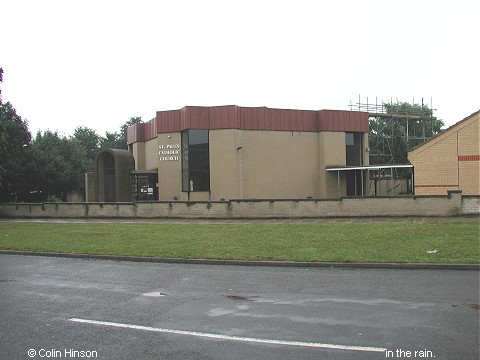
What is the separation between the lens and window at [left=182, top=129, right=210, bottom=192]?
32.7 metres

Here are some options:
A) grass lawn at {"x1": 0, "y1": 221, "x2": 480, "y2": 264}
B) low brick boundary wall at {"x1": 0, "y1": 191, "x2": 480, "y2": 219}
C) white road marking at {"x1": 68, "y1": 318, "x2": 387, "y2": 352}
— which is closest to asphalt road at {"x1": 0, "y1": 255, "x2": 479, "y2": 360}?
white road marking at {"x1": 68, "y1": 318, "x2": 387, "y2": 352}

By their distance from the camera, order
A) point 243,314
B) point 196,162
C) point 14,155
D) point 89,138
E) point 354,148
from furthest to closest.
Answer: point 89,138 → point 14,155 → point 354,148 → point 196,162 → point 243,314

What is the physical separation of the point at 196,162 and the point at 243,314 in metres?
26.3

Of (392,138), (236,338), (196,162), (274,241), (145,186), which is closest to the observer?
(236,338)

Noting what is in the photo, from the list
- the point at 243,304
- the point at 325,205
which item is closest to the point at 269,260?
the point at 243,304

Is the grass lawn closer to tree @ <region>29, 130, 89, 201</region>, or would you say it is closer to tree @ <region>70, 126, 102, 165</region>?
tree @ <region>29, 130, 89, 201</region>

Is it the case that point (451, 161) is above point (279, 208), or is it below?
above

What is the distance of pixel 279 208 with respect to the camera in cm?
2361

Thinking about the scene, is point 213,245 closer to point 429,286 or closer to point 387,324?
→ point 429,286

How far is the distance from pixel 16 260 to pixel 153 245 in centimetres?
419

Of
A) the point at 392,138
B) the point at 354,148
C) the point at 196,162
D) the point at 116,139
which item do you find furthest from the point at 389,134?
the point at 116,139

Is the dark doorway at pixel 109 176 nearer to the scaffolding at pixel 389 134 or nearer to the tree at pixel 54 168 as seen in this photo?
the tree at pixel 54 168

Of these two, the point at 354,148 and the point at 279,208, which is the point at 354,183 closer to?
the point at 354,148

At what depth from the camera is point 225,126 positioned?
107 feet
